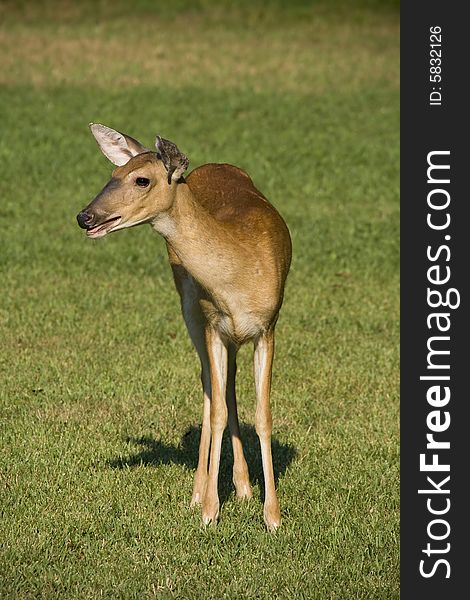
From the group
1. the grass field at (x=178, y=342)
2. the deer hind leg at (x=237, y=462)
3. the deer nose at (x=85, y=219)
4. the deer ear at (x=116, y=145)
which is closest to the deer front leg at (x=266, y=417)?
the grass field at (x=178, y=342)

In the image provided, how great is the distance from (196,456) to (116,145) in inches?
90.8

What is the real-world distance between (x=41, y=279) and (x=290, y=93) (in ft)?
35.4

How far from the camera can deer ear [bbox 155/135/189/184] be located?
6.04m

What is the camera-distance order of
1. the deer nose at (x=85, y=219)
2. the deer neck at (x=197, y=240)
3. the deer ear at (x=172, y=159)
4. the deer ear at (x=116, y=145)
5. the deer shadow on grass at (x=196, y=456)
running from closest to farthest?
the deer nose at (x=85, y=219), the deer ear at (x=172, y=159), the deer neck at (x=197, y=240), the deer ear at (x=116, y=145), the deer shadow on grass at (x=196, y=456)

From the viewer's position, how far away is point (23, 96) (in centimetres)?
2116

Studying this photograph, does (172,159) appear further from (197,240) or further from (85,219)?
(85,219)

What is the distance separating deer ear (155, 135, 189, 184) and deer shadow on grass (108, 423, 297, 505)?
208 centimetres

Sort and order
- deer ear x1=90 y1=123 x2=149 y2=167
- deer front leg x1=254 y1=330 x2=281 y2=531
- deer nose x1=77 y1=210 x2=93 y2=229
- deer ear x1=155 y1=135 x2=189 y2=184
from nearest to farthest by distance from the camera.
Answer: deer nose x1=77 y1=210 x2=93 y2=229
deer ear x1=155 y1=135 x2=189 y2=184
deer ear x1=90 y1=123 x2=149 y2=167
deer front leg x1=254 y1=330 x2=281 y2=531

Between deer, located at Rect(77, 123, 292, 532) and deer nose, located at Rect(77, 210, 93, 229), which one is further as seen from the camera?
deer, located at Rect(77, 123, 292, 532)

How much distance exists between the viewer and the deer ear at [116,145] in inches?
255

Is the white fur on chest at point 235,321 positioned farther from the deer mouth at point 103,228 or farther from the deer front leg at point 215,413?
the deer mouth at point 103,228

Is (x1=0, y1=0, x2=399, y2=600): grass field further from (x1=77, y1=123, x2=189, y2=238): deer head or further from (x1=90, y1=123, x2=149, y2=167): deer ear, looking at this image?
(x1=90, y1=123, x2=149, y2=167): deer ear

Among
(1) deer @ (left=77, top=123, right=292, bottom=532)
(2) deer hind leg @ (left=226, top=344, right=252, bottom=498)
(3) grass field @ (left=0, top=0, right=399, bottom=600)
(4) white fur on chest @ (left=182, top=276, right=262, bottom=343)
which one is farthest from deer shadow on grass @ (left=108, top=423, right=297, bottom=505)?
(4) white fur on chest @ (left=182, top=276, right=262, bottom=343)

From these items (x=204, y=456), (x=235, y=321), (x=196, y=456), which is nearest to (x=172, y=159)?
(x=235, y=321)
